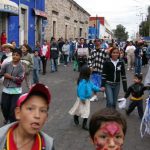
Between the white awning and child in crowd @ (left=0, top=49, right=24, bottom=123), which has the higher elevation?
the white awning

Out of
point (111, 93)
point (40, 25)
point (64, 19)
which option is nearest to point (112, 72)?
point (111, 93)

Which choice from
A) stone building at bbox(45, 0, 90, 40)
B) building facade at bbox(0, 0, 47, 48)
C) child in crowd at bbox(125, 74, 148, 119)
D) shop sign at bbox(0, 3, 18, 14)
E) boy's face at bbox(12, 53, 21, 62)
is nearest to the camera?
boy's face at bbox(12, 53, 21, 62)

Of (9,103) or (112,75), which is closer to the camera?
(9,103)

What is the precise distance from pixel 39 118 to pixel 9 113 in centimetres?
575

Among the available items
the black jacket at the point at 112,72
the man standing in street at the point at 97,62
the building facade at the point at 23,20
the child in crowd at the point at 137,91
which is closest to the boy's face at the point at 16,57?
the black jacket at the point at 112,72

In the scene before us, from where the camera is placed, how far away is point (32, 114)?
2604 millimetres

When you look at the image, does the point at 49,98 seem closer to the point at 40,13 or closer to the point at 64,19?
the point at 40,13

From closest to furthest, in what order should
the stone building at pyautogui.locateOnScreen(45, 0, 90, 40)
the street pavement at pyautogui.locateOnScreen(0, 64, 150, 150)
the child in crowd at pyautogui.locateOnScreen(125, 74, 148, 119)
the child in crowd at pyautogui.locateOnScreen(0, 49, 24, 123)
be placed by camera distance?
the street pavement at pyautogui.locateOnScreen(0, 64, 150, 150) < the child in crowd at pyautogui.locateOnScreen(0, 49, 24, 123) < the child in crowd at pyautogui.locateOnScreen(125, 74, 148, 119) < the stone building at pyautogui.locateOnScreen(45, 0, 90, 40)

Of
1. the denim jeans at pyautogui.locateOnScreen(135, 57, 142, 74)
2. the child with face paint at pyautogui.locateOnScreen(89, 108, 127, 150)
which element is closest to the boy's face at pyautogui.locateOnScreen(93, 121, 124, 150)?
the child with face paint at pyautogui.locateOnScreen(89, 108, 127, 150)

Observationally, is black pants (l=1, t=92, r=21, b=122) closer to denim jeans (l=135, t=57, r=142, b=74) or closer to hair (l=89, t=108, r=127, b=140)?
hair (l=89, t=108, r=127, b=140)

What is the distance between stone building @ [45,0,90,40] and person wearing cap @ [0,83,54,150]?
3499 centimetres

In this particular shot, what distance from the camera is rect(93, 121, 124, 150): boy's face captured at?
2.49 meters

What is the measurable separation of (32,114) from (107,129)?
1.47ft

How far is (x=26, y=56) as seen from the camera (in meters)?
13.7
